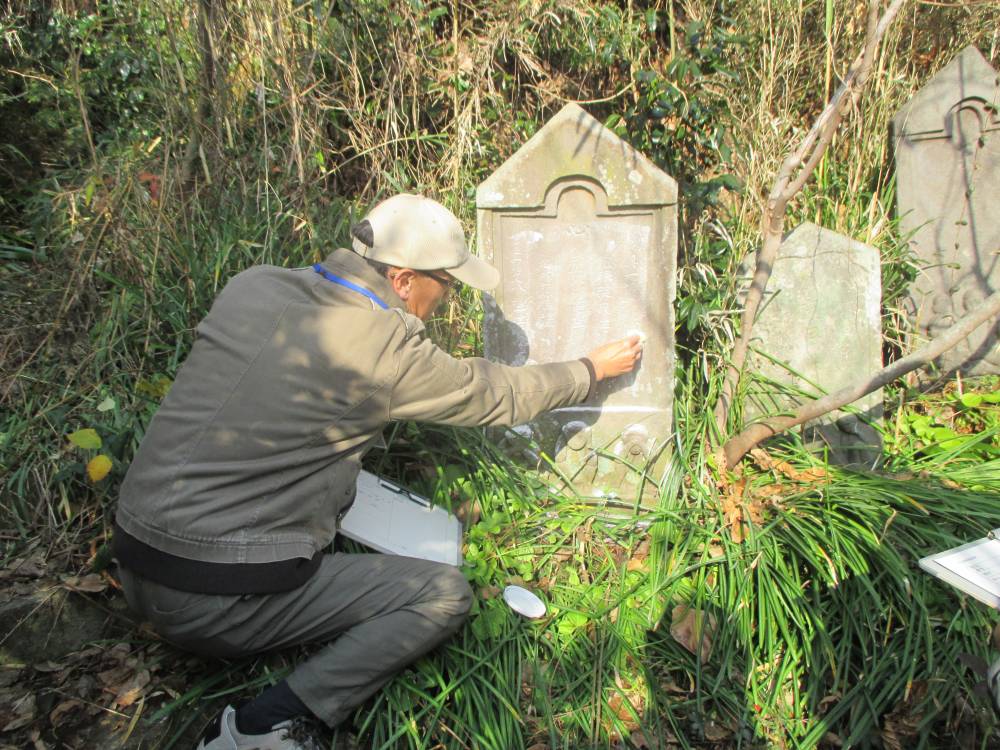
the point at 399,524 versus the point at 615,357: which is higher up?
the point at 615,357

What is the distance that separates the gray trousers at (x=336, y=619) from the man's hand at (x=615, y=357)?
0.92m

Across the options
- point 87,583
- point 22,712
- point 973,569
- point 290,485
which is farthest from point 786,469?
point 22,712

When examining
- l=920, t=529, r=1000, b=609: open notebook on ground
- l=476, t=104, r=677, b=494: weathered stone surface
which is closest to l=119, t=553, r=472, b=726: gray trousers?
l=476, t=104, r=677, b=494: weathered stone surface

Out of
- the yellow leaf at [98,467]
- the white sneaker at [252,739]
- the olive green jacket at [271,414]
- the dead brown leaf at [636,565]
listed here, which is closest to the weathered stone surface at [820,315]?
the dead brown leaf at [636,565]

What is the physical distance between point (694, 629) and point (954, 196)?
3.18 metres

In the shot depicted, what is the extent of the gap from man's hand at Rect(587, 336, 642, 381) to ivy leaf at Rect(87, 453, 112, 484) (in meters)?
1.85

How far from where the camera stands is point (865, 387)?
8.32ft

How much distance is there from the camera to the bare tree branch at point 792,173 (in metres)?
2.33

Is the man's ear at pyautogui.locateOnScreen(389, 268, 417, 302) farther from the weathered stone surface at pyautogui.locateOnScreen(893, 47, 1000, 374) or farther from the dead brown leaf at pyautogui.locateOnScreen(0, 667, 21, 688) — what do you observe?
the weathered stone surface at pyautogui.locateOnScreen(893, 47, 1000, 374)

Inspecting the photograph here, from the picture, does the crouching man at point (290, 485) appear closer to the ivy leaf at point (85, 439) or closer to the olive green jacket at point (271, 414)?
the olive green jacket at point (271, 414)

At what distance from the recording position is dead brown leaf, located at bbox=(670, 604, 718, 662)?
7.22ft

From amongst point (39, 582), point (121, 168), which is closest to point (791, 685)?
point (39, 582)

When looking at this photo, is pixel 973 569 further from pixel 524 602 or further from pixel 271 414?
pixel 271 414

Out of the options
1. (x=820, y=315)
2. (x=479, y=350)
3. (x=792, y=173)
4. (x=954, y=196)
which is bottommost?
(x=479, y=350)
